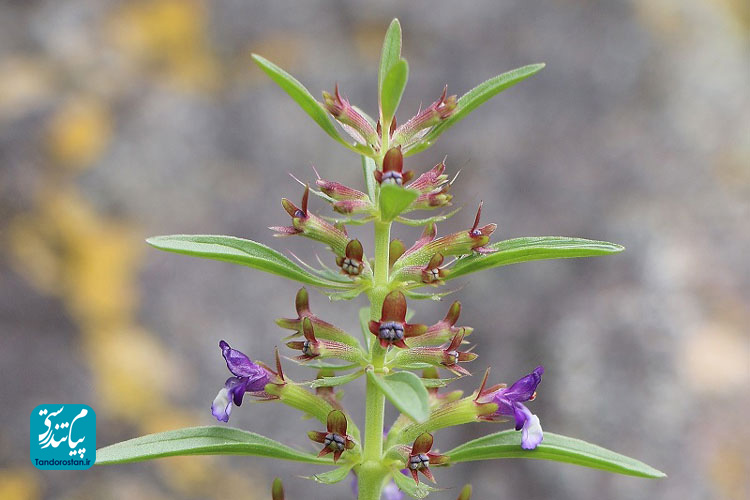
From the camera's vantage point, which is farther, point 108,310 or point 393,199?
point 108,310

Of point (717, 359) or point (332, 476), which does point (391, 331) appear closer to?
point (332, 476)

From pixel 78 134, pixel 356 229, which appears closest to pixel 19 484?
pixel 78 134

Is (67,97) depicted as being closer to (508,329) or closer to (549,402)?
(508,329)

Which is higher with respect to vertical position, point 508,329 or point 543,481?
point 508,329

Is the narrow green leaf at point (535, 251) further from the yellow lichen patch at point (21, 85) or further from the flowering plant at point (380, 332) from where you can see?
the yellow lichen patch at point (21, 85)

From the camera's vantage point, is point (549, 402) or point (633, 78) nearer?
point (549, 402)

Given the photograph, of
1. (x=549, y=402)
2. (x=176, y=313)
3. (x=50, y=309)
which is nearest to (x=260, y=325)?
(x=176, y=313)
